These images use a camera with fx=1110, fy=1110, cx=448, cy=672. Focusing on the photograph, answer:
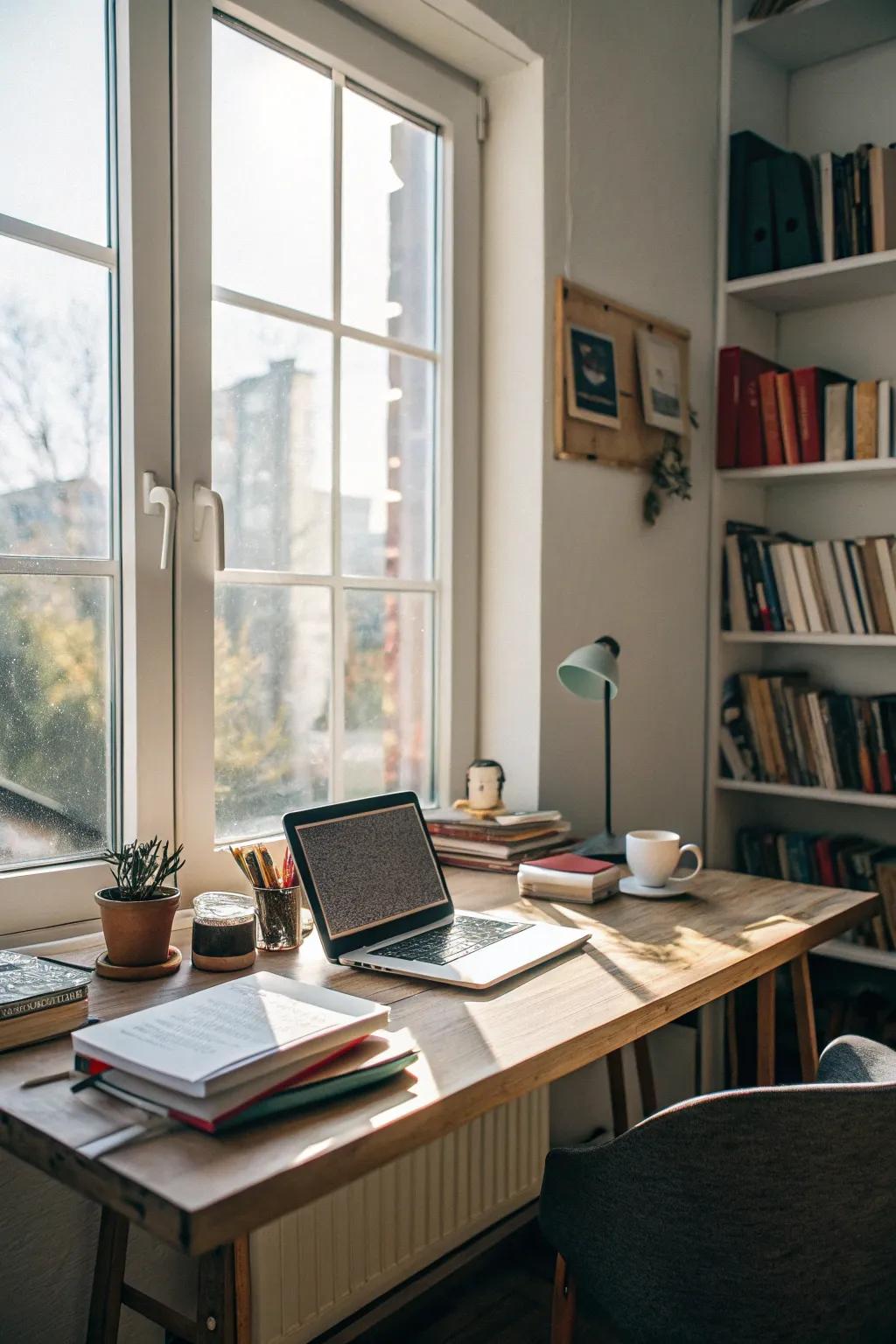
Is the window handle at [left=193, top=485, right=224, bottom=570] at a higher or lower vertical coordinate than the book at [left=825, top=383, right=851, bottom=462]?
lower

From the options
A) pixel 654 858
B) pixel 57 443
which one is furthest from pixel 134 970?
pixel 654 858

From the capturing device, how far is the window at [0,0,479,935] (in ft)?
5.15

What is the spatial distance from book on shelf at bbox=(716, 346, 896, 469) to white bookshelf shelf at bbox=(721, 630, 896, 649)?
0.41 meters

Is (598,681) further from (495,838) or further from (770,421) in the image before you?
(770,421)

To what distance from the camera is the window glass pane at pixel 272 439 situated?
182 centimetres

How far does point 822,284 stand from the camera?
269 centimetres

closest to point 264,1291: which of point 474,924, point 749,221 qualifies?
point 474,924

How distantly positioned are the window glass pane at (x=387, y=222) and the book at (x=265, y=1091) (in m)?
1.40

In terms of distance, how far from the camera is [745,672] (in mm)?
2918

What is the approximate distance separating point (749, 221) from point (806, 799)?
1475 mm

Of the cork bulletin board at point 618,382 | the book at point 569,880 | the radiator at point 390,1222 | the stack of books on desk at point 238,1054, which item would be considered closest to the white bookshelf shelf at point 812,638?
the cork bulletin board at point 618,382

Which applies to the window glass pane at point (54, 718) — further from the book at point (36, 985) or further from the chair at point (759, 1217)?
the chair at point (759, 1217)

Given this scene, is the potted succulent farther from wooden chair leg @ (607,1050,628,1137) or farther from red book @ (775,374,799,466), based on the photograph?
red book @ (775,374,799,466)

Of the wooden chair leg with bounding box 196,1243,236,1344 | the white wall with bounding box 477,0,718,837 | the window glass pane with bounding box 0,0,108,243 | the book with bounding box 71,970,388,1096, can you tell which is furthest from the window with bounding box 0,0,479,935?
the wooden chair leg with bounding box 196,1243,236,1344
